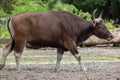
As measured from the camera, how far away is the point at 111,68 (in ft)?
48.1

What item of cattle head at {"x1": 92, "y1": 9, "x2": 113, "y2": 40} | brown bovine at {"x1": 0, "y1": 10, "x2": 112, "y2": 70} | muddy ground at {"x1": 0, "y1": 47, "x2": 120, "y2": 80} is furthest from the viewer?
cattle head at {"x1": 92, "y1": 9, "x2": 113, "y2": 40}

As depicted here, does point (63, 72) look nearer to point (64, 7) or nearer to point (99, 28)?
point (99, 28)

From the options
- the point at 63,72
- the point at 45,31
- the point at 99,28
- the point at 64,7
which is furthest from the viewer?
the point at 64,7

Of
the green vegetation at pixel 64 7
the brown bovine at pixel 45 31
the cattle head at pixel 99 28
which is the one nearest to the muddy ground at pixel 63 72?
the brown bovine at pixel 45 31

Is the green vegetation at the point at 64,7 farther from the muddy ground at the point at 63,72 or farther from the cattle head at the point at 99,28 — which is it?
the cattle head at the point at 99,28

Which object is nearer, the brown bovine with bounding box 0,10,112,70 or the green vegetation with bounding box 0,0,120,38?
the brown bovine with bounding box 0,10,112,70

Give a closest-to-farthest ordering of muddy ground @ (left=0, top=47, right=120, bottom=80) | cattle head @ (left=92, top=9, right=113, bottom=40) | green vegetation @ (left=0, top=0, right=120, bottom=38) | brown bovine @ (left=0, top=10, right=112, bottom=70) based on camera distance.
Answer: muddy ground @ (left=0, top=47, right=120, bottom=80) → brown bovine @ (left=0, top=10, right=112, bottom=70) → cattle head @ (left=92, top=9, right=113, bottom=40) → green vegetation @ (left=0, top=0, right=120, bottom=38)

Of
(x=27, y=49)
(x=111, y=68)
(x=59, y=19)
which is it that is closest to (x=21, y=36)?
(x=59, y=19)

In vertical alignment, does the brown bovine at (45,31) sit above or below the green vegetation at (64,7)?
above

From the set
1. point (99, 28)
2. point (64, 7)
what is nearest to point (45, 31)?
point (99, 28)

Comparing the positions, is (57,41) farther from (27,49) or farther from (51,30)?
(27,49)

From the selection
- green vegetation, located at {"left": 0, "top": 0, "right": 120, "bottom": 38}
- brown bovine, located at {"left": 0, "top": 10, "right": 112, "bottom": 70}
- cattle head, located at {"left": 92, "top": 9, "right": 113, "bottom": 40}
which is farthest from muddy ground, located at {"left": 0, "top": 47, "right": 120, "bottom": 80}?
green vegetation, located at {"left": 0, "top": 0, "right": 120, "bottom": 38}

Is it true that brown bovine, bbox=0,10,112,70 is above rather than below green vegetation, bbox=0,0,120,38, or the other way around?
above

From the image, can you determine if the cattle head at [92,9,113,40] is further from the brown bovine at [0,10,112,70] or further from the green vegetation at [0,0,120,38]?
the green vegetation at [0,0,120,38]
